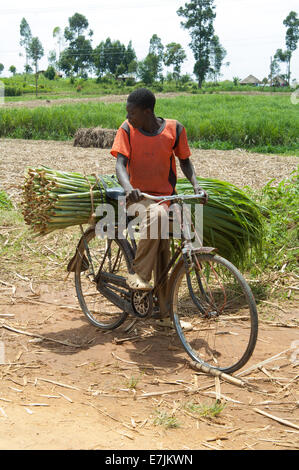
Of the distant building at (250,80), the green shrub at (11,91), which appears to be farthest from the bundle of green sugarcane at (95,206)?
the distant building at (250,80)

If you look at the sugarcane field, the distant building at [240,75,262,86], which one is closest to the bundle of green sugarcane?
the sugarcane field

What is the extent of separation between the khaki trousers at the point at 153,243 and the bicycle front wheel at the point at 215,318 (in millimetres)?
175

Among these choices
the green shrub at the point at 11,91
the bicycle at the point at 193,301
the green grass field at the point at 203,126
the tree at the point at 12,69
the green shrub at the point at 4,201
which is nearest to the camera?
the bicycle at the point at 193,301

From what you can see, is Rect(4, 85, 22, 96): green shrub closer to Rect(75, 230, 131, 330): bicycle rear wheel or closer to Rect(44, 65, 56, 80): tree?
Rect(44, 65, 56, 80): tree

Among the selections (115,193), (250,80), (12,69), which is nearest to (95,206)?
(115,193)

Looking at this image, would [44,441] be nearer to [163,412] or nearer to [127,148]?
[163,412]

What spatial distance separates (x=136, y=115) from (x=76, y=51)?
337ft

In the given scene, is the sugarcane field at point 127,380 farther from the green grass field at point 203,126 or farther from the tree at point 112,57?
the tree at point 112,57

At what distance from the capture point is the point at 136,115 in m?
3.40

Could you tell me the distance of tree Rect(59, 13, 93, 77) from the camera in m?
94.1

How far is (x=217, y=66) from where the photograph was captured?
102m

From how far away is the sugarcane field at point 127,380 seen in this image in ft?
8.23

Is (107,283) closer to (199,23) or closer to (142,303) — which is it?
(142,303)
